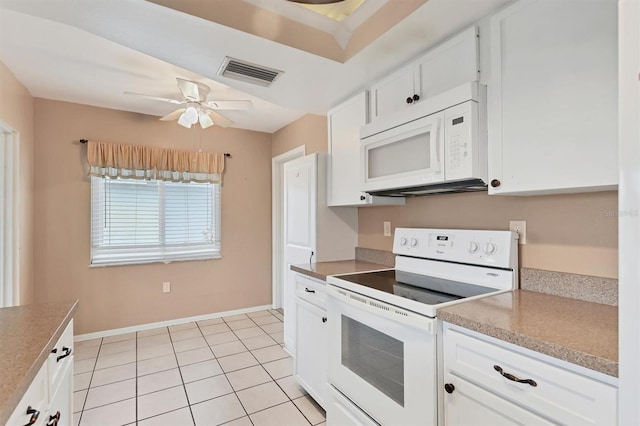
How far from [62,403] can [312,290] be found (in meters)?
1.38

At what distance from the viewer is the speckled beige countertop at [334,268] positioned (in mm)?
2148

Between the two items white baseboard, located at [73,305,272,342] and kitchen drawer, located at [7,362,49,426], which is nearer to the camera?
kitchen drawer, located at [7,362,49,426]

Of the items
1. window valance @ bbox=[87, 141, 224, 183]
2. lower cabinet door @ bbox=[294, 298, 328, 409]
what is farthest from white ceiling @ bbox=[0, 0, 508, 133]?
lower cabinet door @ bbox=[294, 298, 328, 409]

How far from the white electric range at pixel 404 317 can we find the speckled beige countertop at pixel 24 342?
4.15 feet

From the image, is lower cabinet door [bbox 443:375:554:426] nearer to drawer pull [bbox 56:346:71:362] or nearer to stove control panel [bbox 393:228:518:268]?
stove control panel [bbox 393:228:518:268]

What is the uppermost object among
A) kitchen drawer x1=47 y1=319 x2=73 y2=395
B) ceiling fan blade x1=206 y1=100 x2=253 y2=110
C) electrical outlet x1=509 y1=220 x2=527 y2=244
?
ceiling fan blade x1=206 y1=100 x2=253 y2=110

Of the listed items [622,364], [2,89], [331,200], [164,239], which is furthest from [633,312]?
[164,239]

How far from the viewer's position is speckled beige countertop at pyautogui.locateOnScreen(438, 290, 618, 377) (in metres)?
0.88

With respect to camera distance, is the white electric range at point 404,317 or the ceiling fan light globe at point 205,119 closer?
the white electric range at point 404,317

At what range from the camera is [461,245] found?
180 cm

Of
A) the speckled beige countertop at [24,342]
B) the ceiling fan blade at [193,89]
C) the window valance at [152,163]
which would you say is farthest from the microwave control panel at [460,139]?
the window valance at [152,163]

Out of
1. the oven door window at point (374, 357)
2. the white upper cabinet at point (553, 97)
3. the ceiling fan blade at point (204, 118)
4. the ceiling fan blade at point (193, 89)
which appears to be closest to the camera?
the white upper cabinet at point (553, 97)

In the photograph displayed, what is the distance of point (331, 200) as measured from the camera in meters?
2.65

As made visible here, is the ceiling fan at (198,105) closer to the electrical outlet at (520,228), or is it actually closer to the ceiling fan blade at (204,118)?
the ceiling fan blade at (204,118)
